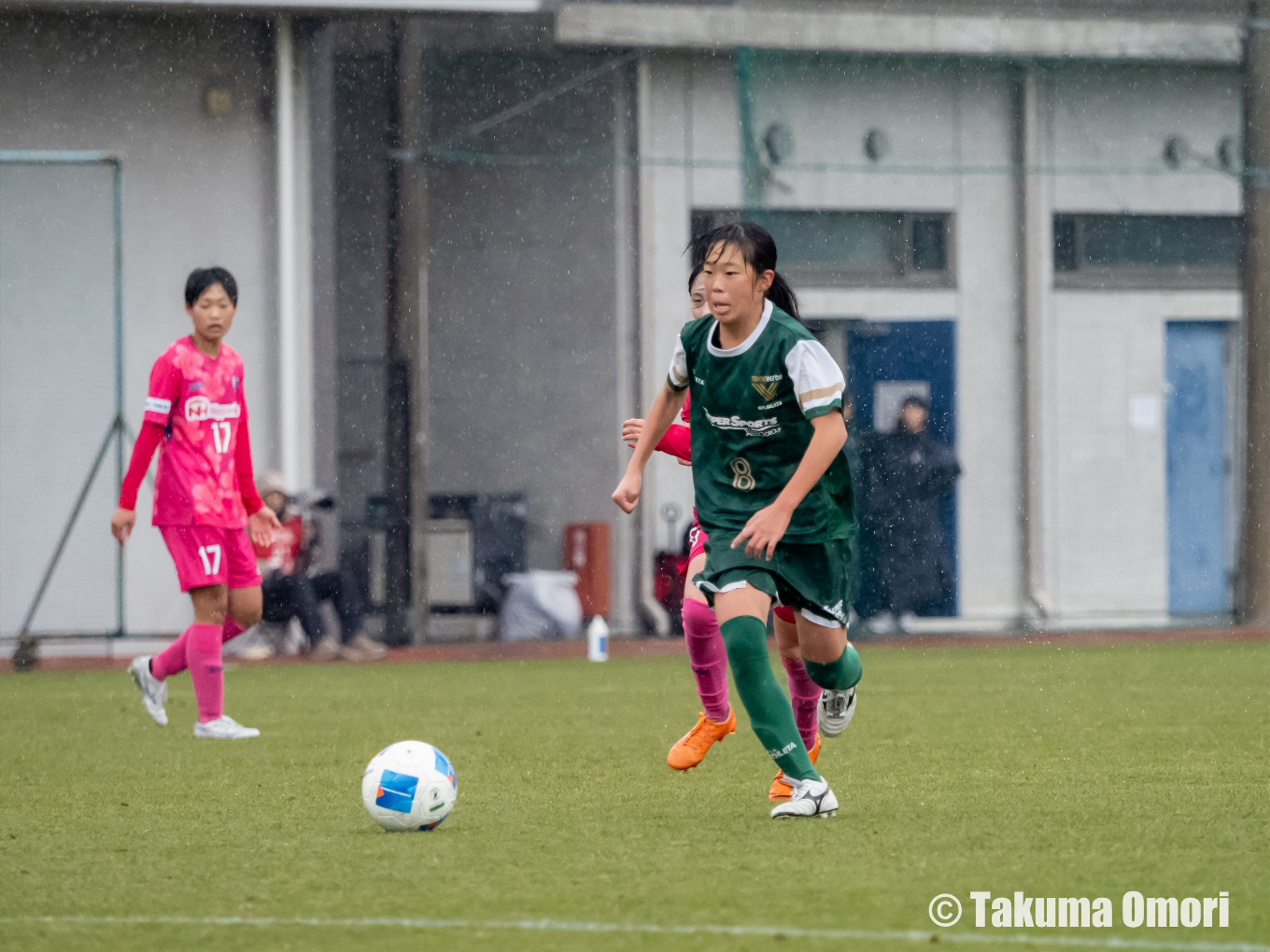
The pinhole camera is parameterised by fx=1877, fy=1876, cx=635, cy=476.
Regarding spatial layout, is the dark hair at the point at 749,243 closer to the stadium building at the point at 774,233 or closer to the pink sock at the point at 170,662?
the pink sock at the point at 170,662

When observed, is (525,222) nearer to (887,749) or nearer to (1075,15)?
(1075,15)

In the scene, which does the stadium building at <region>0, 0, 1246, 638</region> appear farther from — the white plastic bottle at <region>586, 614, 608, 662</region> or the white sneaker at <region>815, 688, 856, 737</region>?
the white sneaker at <region>815, 688, 856, 737</region>

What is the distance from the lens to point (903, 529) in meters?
13.6

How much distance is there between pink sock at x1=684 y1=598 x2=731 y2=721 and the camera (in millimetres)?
6102

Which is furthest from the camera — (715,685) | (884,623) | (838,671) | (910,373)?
(910,373)

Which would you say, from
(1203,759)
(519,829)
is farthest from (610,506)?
(519,829)

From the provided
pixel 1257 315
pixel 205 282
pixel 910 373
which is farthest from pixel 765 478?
pixel 1257 315

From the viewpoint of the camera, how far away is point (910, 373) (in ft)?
47.6

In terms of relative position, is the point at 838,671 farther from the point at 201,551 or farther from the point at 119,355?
the point at 119,355

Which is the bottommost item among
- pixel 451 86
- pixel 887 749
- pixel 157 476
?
pixel 887 749

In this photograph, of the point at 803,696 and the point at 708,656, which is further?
the point at 708,656

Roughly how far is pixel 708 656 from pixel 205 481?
8.56ft

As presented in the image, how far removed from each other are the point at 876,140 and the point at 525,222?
11.9ft

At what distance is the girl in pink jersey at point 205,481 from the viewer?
7652mm
